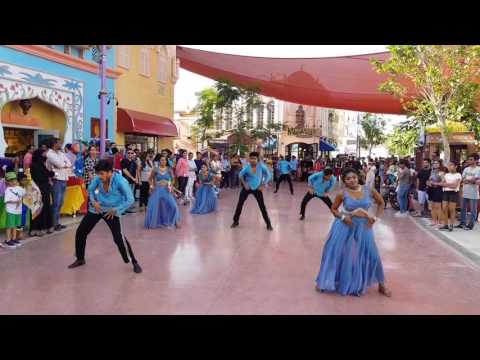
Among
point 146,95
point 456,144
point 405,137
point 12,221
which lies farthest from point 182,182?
point 405,137

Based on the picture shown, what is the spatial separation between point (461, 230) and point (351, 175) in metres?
6.03

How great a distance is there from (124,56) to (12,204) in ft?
42.6

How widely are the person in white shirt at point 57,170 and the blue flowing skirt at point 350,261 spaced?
5.81m

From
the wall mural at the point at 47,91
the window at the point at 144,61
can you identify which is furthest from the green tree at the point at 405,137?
the wall mural at the point at 47,91

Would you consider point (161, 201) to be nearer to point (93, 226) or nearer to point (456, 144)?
point (93, 226)

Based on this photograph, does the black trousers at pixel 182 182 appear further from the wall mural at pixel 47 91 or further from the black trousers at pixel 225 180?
the black trousers at pixel 225 180

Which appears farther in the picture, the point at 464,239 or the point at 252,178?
the point at 252,178

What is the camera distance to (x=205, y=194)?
42.2 ft

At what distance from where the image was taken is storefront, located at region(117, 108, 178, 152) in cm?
1927

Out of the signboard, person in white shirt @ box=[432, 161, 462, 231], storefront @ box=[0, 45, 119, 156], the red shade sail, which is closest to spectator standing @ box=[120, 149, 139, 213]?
storefront @ box=[0, 45, 119, 156]

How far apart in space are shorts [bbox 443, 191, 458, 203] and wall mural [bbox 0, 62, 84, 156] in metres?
11.1

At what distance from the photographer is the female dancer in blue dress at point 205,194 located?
41.9 feet

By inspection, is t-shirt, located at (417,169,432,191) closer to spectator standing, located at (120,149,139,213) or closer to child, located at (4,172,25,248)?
spectator standing, located at (120,149,139,213)
